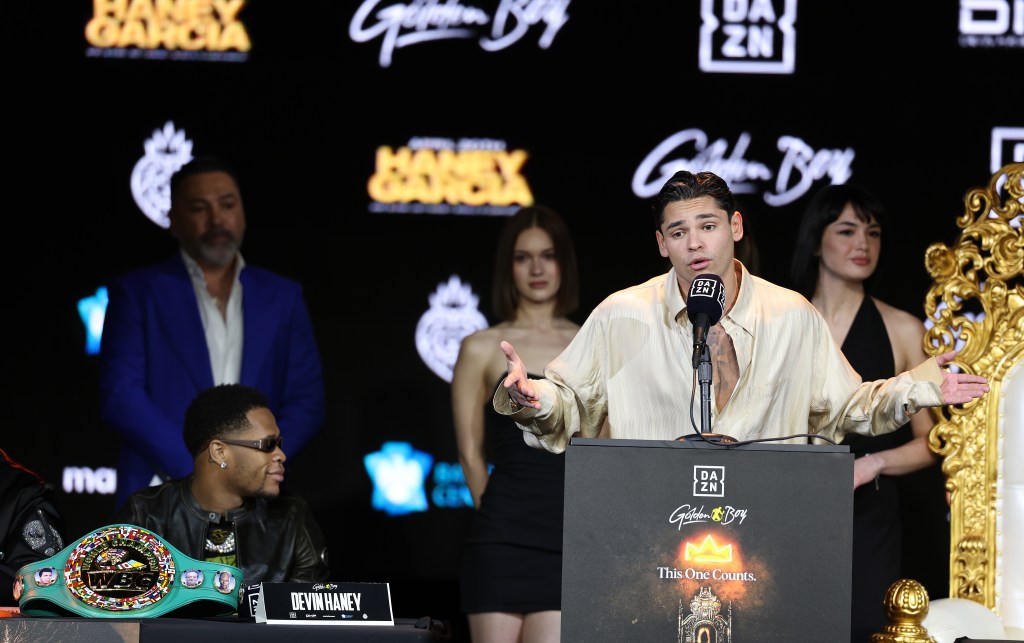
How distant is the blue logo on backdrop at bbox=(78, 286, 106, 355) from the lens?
5.76 metres

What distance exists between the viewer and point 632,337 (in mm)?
3320

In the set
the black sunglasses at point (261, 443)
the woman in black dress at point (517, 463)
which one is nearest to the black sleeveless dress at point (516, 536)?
the woman in black dress at point (517, 463)

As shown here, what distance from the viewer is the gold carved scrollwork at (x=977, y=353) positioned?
12.5 ft

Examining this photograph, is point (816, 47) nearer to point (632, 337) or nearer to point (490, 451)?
point (490, 451)

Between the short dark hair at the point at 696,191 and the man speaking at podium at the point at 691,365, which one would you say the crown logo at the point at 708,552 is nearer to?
A: the man speaking at podium at the point at 691,365

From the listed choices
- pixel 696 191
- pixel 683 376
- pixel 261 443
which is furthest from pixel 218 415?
pixel 696 191

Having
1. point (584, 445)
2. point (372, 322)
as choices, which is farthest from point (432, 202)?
point (584, 445)

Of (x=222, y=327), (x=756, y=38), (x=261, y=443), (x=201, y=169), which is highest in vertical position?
(x=756, y=38)

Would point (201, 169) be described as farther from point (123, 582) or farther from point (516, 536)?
point (123, 582)

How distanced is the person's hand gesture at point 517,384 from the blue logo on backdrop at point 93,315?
3173mm

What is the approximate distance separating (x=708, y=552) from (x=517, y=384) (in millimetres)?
580

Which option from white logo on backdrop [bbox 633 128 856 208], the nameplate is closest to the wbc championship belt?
the nameplate

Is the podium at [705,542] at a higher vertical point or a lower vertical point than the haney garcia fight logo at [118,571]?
higher

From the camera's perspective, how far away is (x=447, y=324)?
5.72 m
